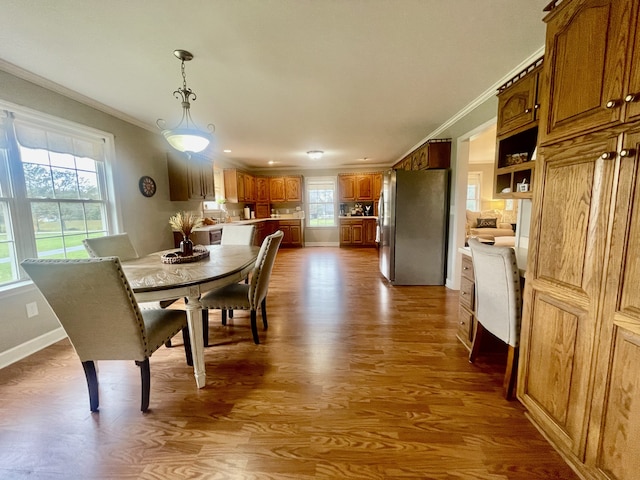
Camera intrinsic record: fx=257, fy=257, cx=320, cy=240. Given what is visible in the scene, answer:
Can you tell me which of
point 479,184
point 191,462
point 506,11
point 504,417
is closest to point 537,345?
point 504,417

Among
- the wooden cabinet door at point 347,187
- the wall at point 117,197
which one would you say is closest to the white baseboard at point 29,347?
the wall at point 117,197

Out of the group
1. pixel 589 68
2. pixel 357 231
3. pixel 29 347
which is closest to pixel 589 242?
pixel 589 68

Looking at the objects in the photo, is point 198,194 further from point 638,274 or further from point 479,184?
point 479,184

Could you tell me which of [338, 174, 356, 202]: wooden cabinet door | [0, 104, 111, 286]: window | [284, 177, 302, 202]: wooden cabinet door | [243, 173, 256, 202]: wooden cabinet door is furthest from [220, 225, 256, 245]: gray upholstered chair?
[338, 174, 356, 202]: wooden cabinet door

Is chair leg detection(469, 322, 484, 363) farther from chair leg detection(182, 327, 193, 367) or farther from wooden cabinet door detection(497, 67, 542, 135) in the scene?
chair leg detection(182, 327, 193, 367)

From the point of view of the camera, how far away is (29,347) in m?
2.21

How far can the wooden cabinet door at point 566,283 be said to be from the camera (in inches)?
41.4

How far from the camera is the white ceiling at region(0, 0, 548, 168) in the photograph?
5.12ft

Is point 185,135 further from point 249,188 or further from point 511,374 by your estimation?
point 249,188

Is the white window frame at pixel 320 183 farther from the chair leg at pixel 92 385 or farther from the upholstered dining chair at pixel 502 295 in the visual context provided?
the chair leg at pixel 92 385

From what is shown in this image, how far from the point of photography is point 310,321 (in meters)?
2.77

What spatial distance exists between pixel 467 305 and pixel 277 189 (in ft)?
21.0

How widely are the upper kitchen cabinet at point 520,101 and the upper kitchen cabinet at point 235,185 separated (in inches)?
207

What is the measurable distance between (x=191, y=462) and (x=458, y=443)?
1.35 metres
